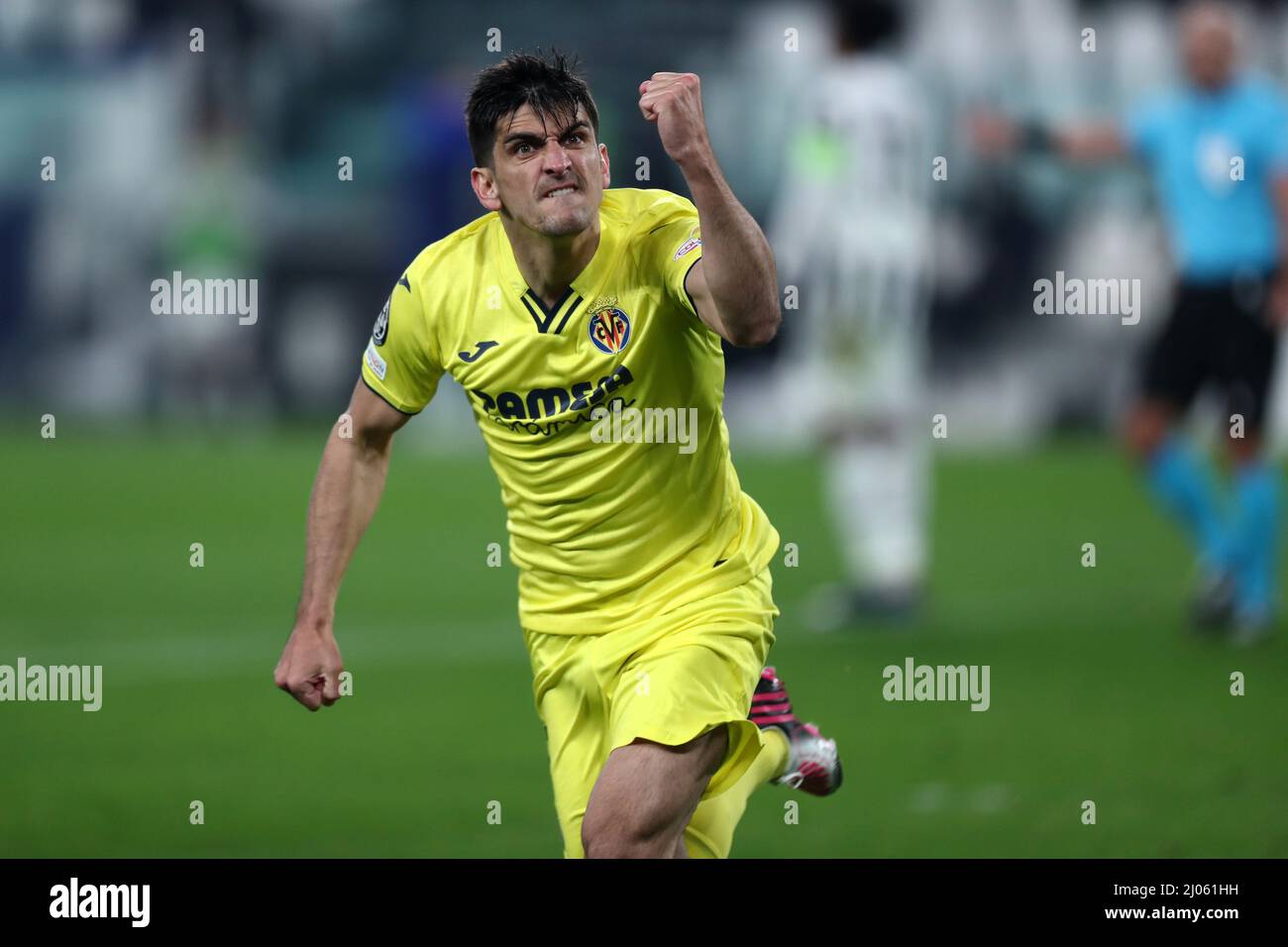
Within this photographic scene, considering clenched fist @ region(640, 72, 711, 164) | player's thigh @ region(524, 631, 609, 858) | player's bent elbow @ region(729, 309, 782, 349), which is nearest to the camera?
clenched fist @ region(640, 72, 711, 164)

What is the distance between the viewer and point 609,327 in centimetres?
502

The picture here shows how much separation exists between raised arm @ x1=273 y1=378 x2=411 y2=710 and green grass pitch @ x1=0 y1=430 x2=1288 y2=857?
58.7 inches

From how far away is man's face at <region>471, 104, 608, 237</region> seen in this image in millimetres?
4836

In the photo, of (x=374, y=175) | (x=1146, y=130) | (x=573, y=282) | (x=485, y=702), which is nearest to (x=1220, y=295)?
(x=1146, y=130)

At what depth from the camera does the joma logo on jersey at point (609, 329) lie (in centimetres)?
501

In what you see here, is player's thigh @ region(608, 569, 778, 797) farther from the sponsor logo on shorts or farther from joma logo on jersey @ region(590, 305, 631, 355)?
the sponsor logo on shorts

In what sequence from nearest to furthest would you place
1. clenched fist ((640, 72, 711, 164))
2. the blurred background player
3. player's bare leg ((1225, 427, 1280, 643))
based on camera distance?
1. clenched fist ((640, 72, 711, 164))
2. player's bare leg ((1225, 427, 1280, 643))
3. the blurred background player

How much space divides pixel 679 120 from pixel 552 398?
37.9 inches

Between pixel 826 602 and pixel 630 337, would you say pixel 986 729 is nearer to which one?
pixel 826 602

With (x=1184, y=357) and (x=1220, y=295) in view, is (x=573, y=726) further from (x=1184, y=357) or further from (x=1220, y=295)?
(x=1220, y=295)

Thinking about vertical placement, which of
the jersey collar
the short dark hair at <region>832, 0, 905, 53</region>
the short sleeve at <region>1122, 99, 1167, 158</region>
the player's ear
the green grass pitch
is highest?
the short dark hair at <region>832, 0, 905, 53</region>

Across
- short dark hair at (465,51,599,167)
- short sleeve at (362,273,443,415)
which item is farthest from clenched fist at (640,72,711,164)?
short sleeve at (362,273,443,415)

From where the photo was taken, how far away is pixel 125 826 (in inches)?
266
